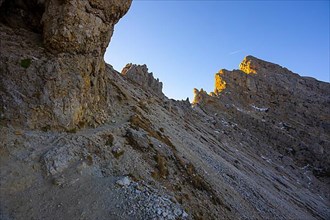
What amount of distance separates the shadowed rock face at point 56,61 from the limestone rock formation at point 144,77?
4100cm

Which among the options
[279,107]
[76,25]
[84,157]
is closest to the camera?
[84,157]

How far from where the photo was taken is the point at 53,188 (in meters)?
17.5

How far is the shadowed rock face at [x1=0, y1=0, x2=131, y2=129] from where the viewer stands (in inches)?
827

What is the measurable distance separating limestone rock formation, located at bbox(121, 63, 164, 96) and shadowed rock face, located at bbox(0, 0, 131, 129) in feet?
135

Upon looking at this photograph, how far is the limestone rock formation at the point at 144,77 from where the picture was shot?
6931cm

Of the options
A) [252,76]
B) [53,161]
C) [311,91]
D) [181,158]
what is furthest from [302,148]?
[53,161]

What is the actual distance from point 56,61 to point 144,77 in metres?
49.0

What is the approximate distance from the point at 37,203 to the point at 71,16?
15.4 m

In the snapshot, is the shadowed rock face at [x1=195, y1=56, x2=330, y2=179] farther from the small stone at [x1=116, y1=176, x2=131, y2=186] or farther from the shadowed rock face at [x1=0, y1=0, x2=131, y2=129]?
the small stone at [x1=116, y1=176, x2=131, y2=186]

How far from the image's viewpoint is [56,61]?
75.8ft

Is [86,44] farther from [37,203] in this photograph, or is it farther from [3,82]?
[37,203]

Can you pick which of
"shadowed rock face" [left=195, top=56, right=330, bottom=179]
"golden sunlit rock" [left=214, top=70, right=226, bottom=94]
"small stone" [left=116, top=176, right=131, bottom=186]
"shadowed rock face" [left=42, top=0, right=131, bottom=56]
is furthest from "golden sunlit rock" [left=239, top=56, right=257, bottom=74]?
"small stone" [left=116, top=176, right=131, bottom=186]

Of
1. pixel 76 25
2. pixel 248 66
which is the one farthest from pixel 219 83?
pixel 76 25

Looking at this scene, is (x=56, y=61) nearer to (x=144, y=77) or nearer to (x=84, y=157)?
(x=84, y=157)
